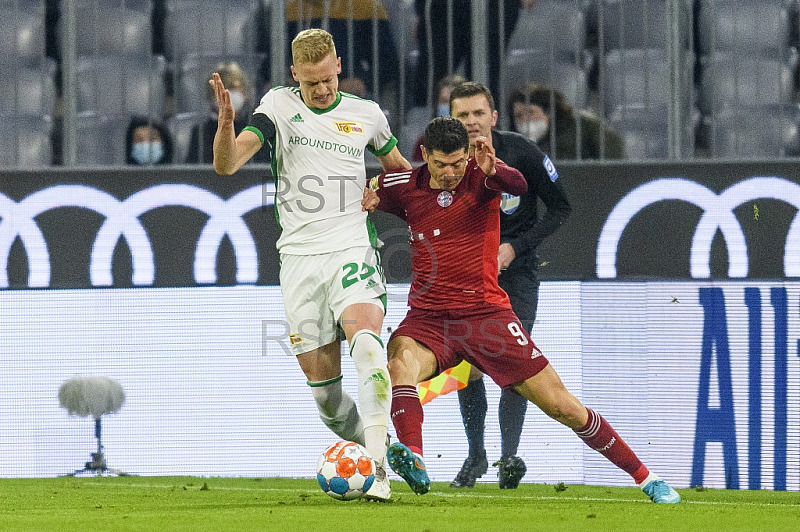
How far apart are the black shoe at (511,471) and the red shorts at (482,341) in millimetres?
1504

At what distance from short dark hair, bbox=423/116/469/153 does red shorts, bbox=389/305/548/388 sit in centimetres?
75

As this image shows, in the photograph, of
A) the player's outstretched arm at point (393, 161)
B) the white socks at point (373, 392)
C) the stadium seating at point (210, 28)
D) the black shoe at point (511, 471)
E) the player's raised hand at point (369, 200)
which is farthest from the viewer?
the stadium seating at point (210, 28)

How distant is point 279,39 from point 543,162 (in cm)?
279

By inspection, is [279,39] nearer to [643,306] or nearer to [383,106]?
[383,106]

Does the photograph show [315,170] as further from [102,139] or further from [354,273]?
[102,139]

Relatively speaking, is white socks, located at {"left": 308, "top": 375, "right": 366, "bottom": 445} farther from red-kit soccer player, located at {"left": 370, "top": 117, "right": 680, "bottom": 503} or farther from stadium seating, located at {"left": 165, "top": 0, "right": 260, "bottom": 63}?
stadium seating, located at {"left": 165, "top": 0, "right": 260, "bottom": 63}

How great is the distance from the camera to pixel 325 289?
5.87m

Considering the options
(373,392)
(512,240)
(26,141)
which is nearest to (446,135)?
(373,392)

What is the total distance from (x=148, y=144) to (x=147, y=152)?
0.19 ft

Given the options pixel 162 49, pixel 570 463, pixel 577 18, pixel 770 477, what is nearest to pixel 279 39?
pixel 162 49

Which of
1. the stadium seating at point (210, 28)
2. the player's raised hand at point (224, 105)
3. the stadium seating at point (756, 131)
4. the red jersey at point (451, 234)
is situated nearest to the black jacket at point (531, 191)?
the red jersey at point (451, 234)

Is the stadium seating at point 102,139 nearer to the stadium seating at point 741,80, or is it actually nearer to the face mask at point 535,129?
the face mask at point 535,129

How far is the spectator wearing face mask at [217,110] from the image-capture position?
8.85 metres

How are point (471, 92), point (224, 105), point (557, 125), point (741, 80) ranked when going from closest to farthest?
point (224, 105)
point (471, 92)
point (557, 125)
point (741, 80)
